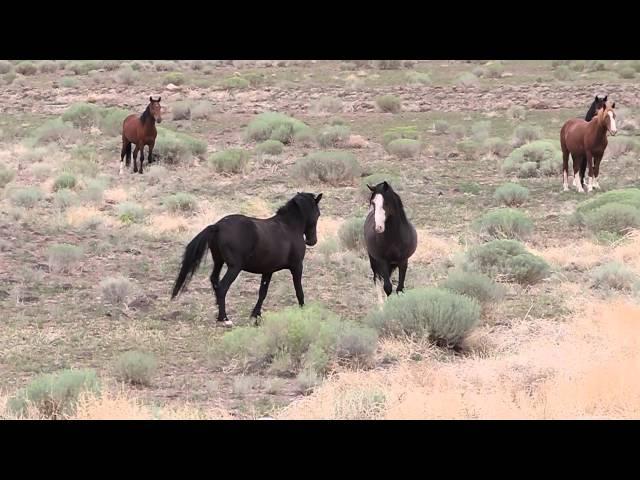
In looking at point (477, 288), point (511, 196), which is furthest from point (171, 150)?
point (477, 288)

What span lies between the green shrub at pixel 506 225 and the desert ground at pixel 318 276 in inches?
1.6

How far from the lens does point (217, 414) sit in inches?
292

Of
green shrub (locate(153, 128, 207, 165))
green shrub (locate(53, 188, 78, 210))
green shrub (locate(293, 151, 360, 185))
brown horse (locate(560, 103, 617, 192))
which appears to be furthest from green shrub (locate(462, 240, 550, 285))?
green shrub (locate(153, 128, 207, 165))

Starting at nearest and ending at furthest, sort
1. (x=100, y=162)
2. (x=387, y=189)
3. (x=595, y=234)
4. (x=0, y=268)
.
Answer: (x=387, y=189) → (x=0, y=268) → (x=595, y=234) → (x=100, y=162)

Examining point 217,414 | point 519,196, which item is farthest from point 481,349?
point 519,196

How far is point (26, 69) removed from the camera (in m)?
48.4

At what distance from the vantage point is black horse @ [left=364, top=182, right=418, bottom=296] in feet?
36.8

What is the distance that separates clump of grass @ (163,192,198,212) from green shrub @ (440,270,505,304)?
8.45 metres

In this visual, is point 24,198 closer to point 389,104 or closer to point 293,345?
point 293,345

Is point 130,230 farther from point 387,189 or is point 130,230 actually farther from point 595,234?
point 595,234

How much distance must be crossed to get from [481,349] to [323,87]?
114ft

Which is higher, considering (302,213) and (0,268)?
(302,213)

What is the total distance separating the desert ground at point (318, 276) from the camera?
771cm

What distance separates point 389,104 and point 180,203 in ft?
63.0
